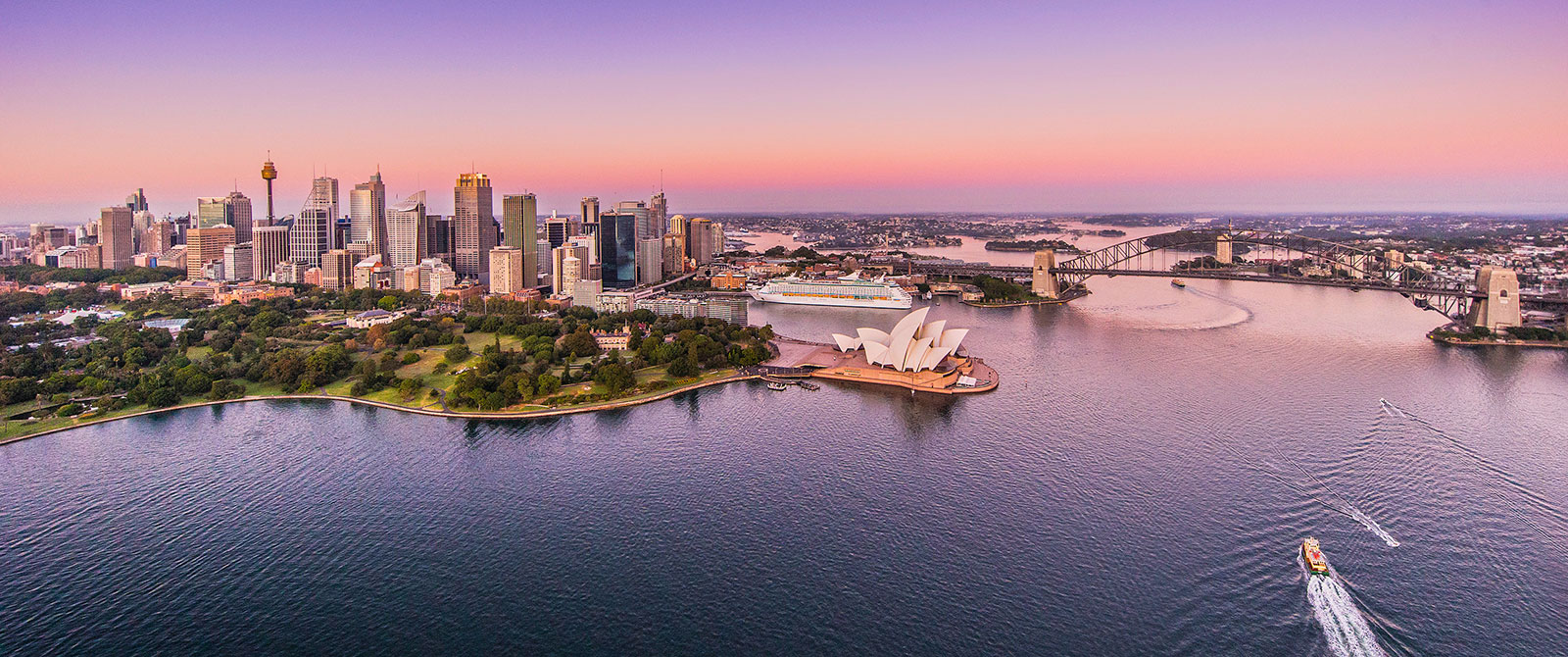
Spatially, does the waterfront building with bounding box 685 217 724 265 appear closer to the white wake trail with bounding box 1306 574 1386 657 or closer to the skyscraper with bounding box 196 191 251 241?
the skyscraper with bounding box 196 191 251 241

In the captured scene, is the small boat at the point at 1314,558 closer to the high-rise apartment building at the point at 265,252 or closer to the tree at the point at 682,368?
the tree at the point at 682,368

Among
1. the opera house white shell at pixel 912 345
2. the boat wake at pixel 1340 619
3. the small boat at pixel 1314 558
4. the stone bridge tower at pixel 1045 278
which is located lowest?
the boat wake at pixel 1340 619

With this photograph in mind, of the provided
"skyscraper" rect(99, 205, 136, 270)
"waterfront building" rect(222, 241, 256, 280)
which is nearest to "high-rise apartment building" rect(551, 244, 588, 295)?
"waterfront building" rect(222, 241, 256, 280)

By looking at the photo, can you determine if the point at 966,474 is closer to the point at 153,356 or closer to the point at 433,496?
the point at 433,496

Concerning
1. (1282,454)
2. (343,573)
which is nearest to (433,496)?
(343,573)

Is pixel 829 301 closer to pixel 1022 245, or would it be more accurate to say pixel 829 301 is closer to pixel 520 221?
pixel 520 221

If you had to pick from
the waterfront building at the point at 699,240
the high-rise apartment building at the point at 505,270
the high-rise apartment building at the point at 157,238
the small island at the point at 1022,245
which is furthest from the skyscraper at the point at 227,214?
the small island at the point at 1022,245
